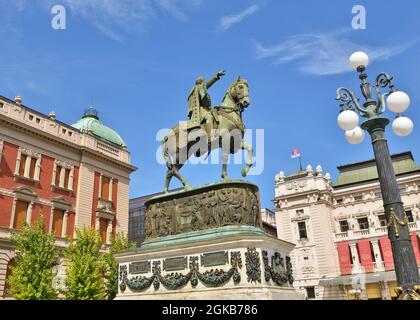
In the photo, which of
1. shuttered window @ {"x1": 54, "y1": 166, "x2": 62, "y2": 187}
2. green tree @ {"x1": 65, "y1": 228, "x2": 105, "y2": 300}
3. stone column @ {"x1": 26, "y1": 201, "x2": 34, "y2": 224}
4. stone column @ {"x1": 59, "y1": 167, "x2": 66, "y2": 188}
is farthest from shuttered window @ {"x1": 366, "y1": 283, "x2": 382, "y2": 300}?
stone column @ {"x1": 26, "y1": 201, "x2": 34, "y2": 224}

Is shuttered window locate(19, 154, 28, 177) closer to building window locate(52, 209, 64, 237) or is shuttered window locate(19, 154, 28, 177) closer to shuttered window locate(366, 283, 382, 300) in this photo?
building window locate(52, 209, 64, 237)

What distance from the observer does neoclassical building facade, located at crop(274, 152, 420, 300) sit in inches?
1603

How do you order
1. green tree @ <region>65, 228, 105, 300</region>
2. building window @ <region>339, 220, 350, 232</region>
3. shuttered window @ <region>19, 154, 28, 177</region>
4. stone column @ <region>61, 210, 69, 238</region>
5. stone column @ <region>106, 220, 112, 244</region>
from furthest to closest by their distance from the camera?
1. building window @ <region>339, 220, 350, 232</region>
2. stone column @ <region>106, 220, 112, 244</region>
3. stone column @ <region>61, 210, 69, 238</region>
4. shuttered window @ <region>19, 154, 28, 177</region>
5. green tree @ <region>65, 228, 105, 300</region>

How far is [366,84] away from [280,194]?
126 feet

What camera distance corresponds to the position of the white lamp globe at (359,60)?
31.9 feet

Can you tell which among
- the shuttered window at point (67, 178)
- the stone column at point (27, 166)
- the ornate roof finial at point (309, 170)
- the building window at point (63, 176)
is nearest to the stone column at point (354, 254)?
the ornate roof finial at point (309, 170)

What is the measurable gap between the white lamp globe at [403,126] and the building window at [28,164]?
27.5 metres

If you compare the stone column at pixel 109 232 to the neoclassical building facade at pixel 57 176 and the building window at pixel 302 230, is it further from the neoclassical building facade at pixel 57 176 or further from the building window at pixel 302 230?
the building window at pixel 302 230

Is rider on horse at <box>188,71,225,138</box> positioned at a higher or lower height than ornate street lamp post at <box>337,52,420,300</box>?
higher

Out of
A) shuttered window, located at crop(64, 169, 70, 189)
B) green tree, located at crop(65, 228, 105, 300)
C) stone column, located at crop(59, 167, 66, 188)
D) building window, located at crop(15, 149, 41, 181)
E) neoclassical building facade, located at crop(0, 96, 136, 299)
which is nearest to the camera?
green tree, located at crop(65, 228, 105, 300)

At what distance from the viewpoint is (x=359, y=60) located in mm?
9727

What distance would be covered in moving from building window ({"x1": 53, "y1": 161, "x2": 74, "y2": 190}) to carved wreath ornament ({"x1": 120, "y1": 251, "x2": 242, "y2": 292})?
21742 mm
